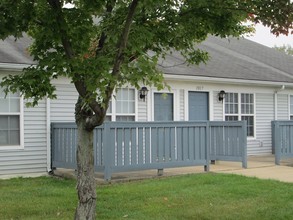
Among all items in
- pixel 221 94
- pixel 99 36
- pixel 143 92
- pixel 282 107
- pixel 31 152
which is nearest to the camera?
pixel 99 36

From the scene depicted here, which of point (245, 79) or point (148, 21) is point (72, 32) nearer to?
point (148, 21)

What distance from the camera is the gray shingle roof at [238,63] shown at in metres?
14.2

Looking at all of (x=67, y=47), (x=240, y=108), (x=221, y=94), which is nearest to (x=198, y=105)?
(x=221, y=94)

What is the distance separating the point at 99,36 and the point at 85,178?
191cm

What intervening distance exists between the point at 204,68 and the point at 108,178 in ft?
21.0

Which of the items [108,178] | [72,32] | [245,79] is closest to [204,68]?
[245,79]

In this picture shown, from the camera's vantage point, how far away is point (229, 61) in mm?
17219

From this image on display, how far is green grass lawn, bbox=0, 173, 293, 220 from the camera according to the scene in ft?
21.9

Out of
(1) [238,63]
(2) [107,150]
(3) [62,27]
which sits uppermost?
(1) [238,63]

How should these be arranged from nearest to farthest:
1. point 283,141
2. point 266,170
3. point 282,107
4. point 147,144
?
point 147,144, point 266,170, point 283,141, point 282,107

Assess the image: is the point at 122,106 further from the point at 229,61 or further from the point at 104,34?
the point at 104,34

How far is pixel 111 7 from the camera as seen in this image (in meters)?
5.95

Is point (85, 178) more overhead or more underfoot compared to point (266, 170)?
more overhead

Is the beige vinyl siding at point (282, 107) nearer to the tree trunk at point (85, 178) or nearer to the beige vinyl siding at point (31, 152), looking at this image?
the beige vinyl siding at point (31, 152)
